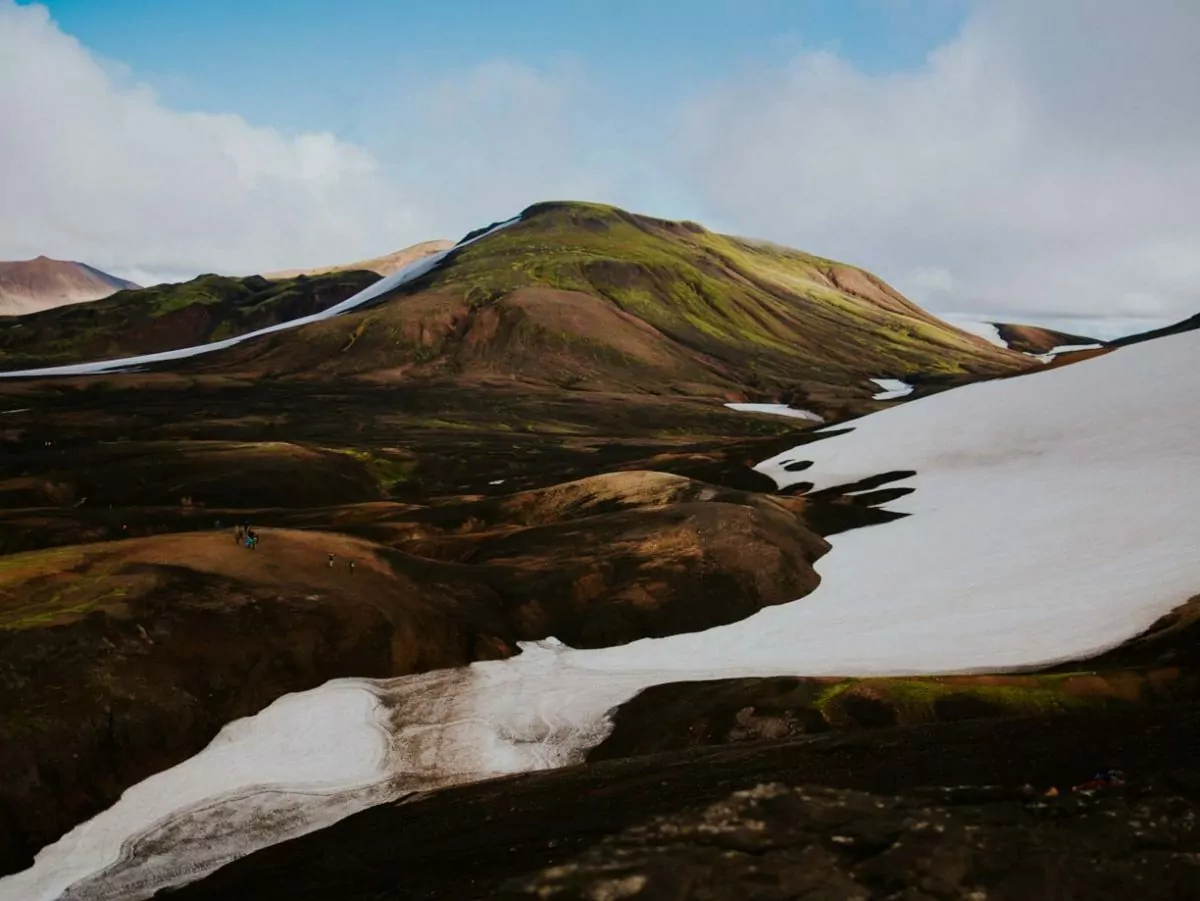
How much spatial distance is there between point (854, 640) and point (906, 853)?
3269 centimetres

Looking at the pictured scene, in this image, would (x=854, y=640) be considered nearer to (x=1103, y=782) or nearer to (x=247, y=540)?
(x=1103, y=782)

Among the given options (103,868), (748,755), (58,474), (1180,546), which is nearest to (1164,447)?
(1180,546)

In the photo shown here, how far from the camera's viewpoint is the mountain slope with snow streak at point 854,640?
32.3 metres

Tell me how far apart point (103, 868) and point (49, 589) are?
1928 cm

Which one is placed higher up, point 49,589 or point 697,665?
point 49,589

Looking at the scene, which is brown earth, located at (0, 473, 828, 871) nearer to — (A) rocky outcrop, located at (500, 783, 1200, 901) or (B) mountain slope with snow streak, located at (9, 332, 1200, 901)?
(B) mountain slope with snow streak, located at (9, 332, 1200, 901)

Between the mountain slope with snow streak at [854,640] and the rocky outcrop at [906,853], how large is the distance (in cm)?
1703

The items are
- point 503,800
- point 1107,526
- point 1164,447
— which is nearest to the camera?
point 503,800

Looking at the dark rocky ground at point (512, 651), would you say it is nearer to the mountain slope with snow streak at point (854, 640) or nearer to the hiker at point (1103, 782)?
the hiker at point (1103, 782)

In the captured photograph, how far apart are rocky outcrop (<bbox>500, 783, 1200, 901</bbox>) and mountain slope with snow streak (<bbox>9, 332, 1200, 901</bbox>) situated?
17.0 metres

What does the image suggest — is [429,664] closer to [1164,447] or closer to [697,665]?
[697,665]

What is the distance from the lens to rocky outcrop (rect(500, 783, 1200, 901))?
1812cm

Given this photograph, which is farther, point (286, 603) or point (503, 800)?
point (286, 603)

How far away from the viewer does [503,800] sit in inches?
1141
